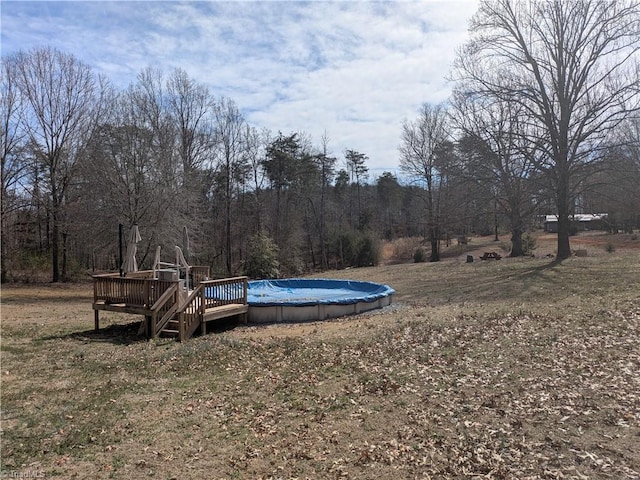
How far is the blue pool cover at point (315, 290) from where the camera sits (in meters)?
15.4

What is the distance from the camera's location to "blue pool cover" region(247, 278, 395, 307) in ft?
50.5

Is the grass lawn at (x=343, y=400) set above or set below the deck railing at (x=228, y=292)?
below

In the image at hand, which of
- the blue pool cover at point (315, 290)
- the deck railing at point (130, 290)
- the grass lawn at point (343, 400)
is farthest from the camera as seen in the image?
the blue pool cover at point (315, 290)

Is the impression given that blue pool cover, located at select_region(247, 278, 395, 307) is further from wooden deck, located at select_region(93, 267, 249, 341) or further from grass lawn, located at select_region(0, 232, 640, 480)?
grass lawn, located at select_region(0, 232, 640, 480)

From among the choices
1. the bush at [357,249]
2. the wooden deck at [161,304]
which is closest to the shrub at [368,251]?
the bush at [357,249]

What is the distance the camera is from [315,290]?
18422mm

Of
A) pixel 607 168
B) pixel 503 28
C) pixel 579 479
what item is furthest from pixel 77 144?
pixel 579 479

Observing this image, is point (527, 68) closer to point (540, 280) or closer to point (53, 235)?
point (540, 280)

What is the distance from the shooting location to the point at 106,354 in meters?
9.28

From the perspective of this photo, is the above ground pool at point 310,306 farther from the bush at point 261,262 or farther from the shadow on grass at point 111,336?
the bush at point 261,262

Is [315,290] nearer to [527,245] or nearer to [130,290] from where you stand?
[130,290]

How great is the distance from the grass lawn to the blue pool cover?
11.7 feet

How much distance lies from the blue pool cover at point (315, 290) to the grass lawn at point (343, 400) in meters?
3.58

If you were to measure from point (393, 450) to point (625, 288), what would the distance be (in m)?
12.5
